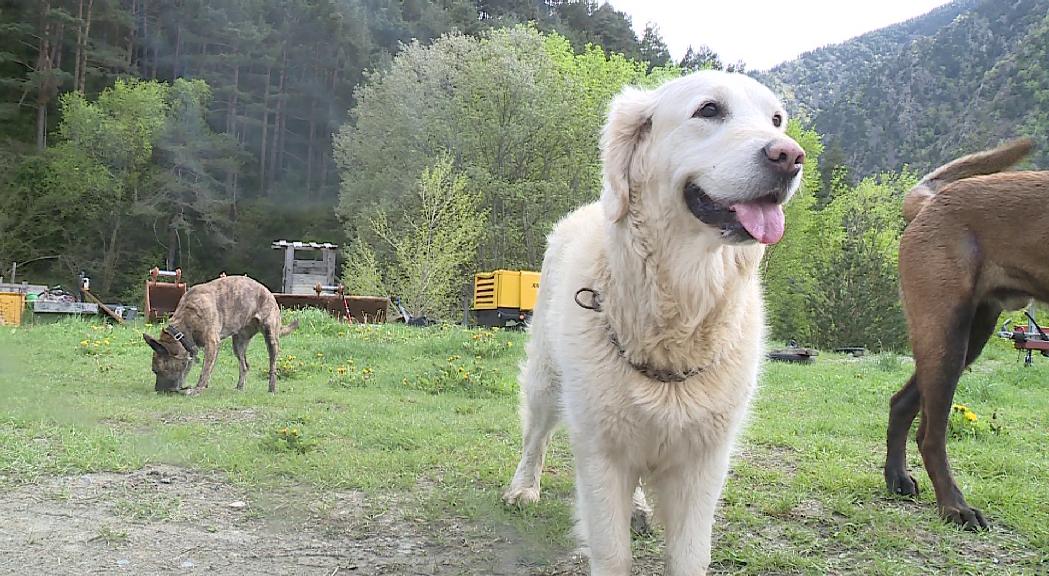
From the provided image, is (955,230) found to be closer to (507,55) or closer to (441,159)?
(441,159)

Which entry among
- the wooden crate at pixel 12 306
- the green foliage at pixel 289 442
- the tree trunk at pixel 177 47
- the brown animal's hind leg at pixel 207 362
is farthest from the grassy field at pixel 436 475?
the tree trunk at pixel 177 47

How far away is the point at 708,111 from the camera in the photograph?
2.45 meters

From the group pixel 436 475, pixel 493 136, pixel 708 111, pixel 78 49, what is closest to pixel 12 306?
pixel 436 475

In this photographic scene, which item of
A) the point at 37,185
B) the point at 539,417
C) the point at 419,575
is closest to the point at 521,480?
the point at 539,417

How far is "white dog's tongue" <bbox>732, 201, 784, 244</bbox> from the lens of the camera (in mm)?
2246

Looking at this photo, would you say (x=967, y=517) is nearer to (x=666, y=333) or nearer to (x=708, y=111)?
(x=666, y=333)

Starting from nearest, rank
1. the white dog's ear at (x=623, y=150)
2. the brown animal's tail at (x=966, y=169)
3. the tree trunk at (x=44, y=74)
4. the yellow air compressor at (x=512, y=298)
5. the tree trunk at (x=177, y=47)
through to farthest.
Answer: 1. the white dog's ear at (x=623, y=150)
2. the brown animal's tail at (x=966, y=169)
3. the yellow air compressor at (x=512, y=298)
4. the tree trunk at (x=44, y=74)
5. the tree trunk at (x=177, y=47)

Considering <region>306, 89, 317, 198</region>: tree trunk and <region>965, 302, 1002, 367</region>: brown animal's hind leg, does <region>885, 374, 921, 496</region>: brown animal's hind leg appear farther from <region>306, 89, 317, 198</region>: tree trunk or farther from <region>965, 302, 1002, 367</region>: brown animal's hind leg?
<region>306, 89, 317, 198</region>: tree trunk

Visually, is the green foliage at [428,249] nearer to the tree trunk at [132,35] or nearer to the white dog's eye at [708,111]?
the tree trunk at [132,35]

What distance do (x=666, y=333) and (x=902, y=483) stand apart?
2.22 metres

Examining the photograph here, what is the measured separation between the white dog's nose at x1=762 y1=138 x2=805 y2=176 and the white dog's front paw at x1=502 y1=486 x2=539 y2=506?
2121 millimetres

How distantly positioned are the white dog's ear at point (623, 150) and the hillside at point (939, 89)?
45.4m

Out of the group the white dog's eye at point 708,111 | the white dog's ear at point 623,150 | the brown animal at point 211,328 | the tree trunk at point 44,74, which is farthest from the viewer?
the tree trunk at point 44,74

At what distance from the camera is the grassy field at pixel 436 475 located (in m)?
3.10
